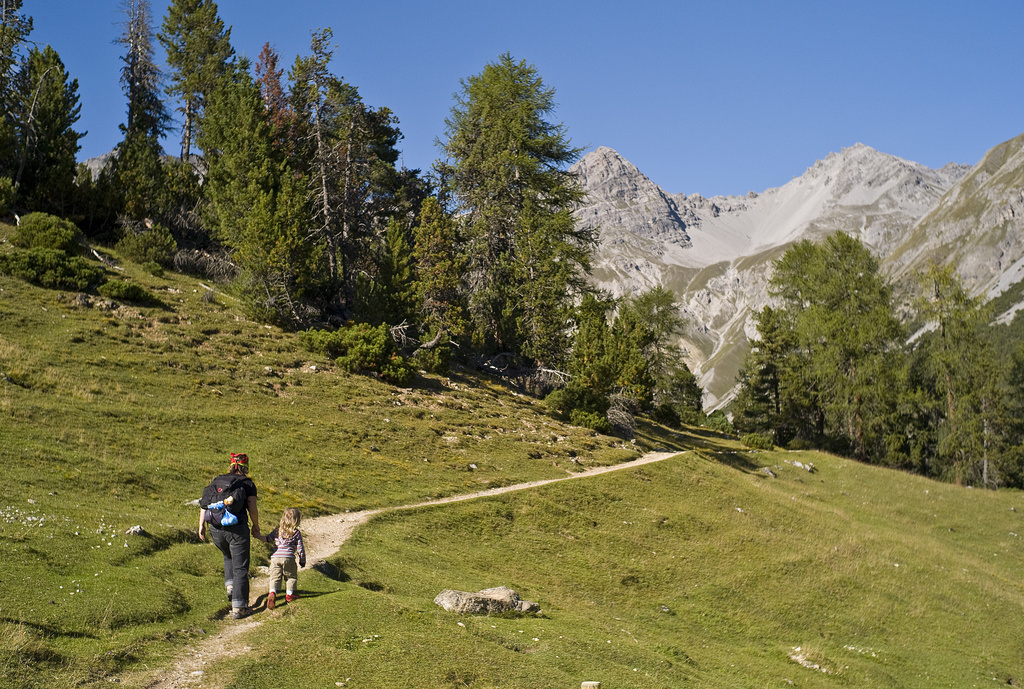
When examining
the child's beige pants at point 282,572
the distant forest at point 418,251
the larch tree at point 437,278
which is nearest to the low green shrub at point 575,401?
the distant forest at point 418,251

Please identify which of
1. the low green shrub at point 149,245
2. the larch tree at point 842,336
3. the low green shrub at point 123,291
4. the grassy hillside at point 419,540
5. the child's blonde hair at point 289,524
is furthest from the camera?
the larch tree at point 842,336

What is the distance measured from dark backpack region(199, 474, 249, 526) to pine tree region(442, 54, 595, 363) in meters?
33.6

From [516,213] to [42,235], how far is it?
2972 cm

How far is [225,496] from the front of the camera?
37.9ft

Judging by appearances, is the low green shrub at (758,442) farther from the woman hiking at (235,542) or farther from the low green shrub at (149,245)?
the woman hiking at (235,542)

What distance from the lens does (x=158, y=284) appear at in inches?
1561

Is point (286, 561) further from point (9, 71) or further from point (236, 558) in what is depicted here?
point (9, 71)

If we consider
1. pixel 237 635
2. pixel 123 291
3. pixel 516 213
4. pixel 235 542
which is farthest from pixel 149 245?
pixel 237 635

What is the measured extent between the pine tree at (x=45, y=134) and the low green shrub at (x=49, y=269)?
11432mm

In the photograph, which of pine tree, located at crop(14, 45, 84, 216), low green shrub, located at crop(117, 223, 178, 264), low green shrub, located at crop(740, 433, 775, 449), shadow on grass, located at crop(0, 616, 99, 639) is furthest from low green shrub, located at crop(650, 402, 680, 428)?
shadow on grass, located at crop(0, 616, 99, 639)

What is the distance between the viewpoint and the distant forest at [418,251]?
41562mm

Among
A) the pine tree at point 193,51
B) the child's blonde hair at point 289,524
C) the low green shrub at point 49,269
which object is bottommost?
the child's blonde hair at point 289,524

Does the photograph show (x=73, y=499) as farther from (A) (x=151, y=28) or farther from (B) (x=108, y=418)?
(A) (x=151, y=28)

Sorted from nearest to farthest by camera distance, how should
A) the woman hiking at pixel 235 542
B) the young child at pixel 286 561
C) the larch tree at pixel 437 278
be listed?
the woman hiking at pixel 235 542 → the young child at pixel 286 561 → the larch tree at pixel 437 278
